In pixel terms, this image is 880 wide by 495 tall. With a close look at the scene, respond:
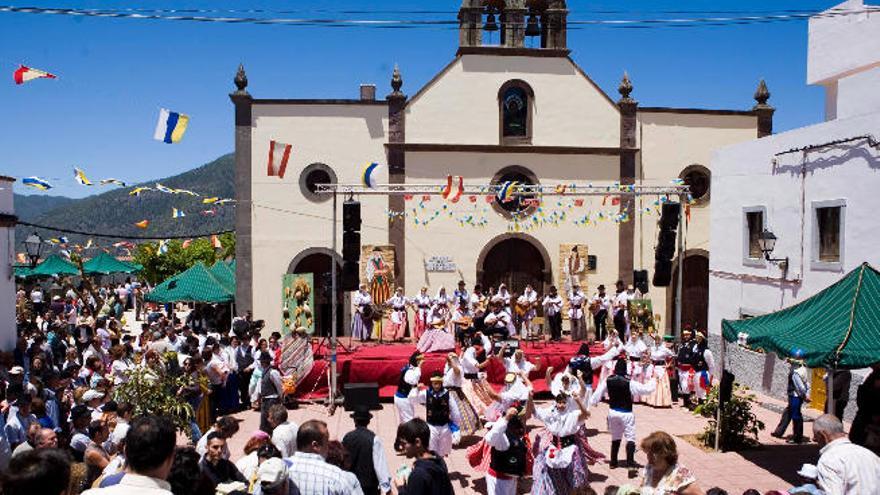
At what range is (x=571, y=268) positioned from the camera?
22.1 metres

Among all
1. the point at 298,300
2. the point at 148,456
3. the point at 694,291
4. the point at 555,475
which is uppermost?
the point at 148,456

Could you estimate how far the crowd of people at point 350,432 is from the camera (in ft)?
17.0

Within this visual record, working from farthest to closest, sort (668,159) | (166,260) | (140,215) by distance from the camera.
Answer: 1. (140,215)
2. (166,260)
3. (668,159)

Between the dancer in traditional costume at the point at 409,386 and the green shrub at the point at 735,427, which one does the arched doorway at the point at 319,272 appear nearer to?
the dancer in traditional costume at the point at 409,386

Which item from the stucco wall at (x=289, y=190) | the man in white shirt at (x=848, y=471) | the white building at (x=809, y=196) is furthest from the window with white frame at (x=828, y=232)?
the stucco wall at (x=289, y=190)

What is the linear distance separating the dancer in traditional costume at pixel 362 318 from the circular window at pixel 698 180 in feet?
36.2

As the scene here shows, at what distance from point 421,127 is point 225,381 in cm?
1139

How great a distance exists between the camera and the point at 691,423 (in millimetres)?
13406

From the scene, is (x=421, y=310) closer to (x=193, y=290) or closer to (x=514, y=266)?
(x=514, y=266)

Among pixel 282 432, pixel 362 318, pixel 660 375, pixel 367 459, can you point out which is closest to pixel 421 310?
pixel 362 318

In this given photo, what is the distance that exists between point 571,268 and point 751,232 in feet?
21.0

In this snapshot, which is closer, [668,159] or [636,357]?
[636,357]

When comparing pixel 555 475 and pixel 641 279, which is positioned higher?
pixel 641 279

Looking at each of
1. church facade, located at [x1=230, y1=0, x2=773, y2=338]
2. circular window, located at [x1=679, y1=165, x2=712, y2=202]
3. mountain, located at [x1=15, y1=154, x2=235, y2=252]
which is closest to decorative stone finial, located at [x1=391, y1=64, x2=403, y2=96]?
church facade, located at [x1=230, y1=0, x2=773, y2=338]
